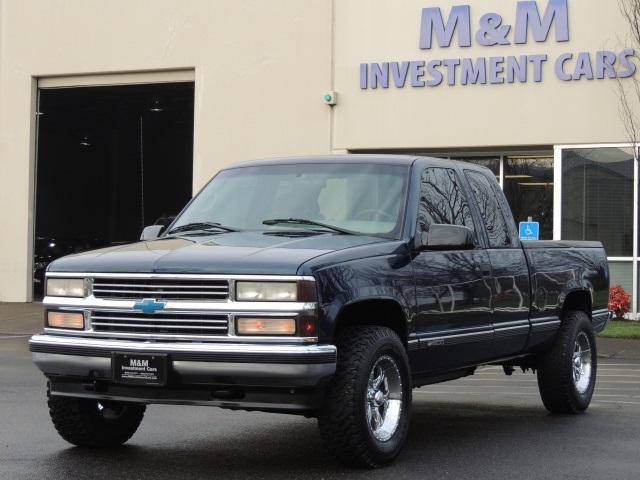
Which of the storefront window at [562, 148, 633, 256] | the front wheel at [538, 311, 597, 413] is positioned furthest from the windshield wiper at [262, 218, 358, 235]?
the storefront window at [562, 148, 633, 256]

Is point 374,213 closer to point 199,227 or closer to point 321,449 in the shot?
point 199,227

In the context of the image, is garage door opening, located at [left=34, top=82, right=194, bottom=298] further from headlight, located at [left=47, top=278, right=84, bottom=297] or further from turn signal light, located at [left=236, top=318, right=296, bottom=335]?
turn signal light, located at [left=236, top=318, right=296, bottom=335]

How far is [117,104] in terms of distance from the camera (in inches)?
1221

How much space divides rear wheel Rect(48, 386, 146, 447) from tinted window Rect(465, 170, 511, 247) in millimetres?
3005

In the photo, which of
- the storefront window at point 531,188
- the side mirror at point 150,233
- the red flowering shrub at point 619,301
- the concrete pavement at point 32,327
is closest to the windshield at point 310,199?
the side mirror at point 150,233

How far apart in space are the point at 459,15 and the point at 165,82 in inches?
251

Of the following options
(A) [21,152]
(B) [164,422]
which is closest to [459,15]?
(A) [21,152]

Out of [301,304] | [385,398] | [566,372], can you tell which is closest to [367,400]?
[385,398]

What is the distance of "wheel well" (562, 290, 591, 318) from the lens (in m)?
10.6

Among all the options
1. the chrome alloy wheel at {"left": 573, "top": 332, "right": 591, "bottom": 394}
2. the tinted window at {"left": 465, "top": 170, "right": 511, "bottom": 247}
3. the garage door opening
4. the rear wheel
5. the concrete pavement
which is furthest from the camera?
the garage door opening

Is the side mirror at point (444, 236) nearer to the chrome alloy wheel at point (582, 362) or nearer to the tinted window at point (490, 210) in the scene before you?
the tinted window at point (490, 210)

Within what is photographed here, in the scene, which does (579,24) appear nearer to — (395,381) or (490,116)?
(490,116)

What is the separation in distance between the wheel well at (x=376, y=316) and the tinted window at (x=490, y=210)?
1.68 meters

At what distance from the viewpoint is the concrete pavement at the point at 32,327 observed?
54.4 feet
